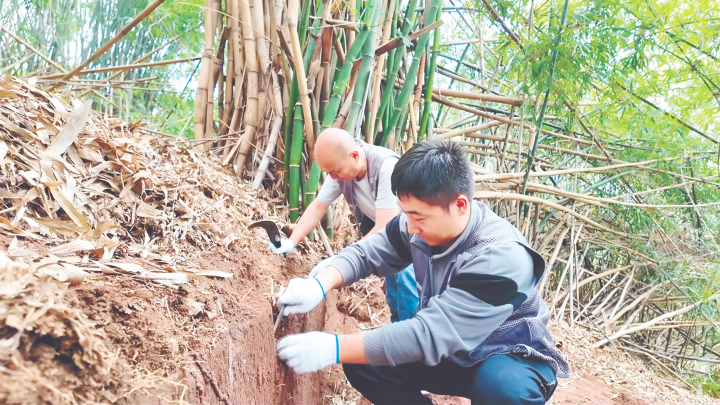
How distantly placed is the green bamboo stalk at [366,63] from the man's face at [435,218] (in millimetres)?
1144

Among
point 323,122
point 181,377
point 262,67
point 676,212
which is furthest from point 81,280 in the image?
point 676,212

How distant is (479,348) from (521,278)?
27cm

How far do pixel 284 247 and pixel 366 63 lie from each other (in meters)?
1.02

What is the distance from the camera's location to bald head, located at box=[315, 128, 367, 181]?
6.54 ft

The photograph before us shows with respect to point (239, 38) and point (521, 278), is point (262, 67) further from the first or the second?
point (521, 278)

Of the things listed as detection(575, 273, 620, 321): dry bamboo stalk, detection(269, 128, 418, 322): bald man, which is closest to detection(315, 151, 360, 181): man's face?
detection(269, 128, 418, 322): bald man

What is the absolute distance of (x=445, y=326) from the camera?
4.09ft

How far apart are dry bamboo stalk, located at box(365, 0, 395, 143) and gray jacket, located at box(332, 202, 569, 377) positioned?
126cm

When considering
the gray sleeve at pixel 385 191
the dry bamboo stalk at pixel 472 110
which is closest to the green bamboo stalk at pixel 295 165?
the gray sleeve at pixel 385 191

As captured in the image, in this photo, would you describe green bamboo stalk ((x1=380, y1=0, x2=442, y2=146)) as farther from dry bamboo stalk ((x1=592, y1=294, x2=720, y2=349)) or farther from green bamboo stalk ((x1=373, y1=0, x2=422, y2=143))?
dry bamboo stalk ((x1=592, y1=294, x2=720, y2=349))

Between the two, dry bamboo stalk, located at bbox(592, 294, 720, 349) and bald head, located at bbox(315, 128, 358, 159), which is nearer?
bald head, located at bbox(315, 128, 358, 159)

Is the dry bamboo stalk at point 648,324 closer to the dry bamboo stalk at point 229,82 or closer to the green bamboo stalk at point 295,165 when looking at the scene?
the green bamboo stalk at point 295,165

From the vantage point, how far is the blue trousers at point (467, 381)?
1.28 meters

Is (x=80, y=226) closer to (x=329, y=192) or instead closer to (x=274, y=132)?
(x=329, y=192)
